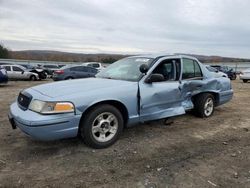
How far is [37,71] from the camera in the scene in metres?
25.0

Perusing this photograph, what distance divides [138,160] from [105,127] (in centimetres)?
84

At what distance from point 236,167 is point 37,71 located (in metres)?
22.7

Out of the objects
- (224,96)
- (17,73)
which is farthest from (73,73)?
(224,96)

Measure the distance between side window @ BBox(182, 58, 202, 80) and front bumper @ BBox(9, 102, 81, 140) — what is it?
9.58 feet

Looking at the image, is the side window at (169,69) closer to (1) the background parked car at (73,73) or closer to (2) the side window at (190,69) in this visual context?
(2) the side window at (190,69)

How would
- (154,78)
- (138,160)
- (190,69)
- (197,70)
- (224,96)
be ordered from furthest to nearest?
(224,96)
(197,70)
(190,69)
(154,78)
(138,160)

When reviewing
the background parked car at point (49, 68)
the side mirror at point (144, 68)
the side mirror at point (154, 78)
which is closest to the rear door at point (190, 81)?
the side mirror at point (154, 78)

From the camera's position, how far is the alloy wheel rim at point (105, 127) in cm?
487

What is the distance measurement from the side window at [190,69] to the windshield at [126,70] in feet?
3.13

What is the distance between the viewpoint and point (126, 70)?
239 inches

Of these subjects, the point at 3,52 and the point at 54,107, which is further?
the point at 3,52

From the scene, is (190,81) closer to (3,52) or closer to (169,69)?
(169,69)

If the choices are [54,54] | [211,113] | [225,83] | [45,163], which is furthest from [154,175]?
[54,54]

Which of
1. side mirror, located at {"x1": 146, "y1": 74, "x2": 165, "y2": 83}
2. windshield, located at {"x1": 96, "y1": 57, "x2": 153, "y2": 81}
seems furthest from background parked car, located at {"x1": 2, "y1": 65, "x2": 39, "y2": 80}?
side mirror, located at {"x1": 146, "y1": 74, "x2": 165, "y2": 83}
